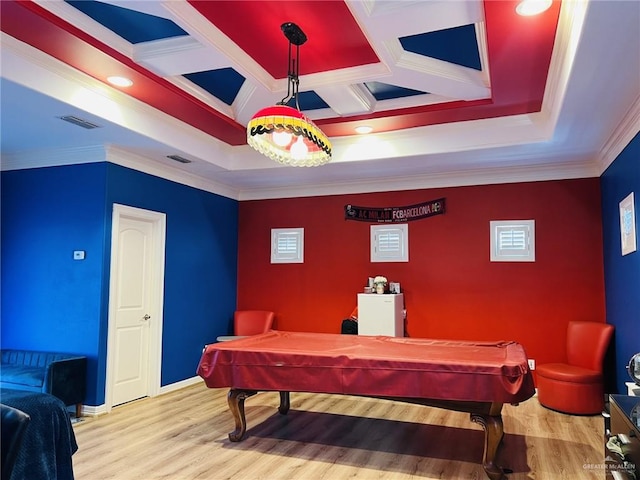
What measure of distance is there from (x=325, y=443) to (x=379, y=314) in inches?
83.2

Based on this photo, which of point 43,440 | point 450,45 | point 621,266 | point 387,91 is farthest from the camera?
point 621,266

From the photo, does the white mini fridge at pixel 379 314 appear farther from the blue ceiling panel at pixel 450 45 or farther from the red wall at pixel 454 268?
the blue ceiling panel at pixel 450 45

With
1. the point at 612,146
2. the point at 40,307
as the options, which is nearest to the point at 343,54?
the point at 612,146

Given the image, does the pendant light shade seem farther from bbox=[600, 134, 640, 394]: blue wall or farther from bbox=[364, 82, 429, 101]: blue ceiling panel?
bbox=[600, 134, 640, 394]: blue wall

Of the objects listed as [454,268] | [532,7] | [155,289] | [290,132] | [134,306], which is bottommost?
[134,306]

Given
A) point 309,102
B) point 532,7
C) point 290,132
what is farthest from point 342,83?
point 532,7

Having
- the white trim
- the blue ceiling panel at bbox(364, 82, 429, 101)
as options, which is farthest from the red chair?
the blue ceiling panel at bbox(364, 82, 429, 101)

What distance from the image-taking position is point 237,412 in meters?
3.75

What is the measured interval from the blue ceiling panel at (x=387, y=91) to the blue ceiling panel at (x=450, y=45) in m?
0.61

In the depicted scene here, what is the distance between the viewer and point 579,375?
14.7 feet

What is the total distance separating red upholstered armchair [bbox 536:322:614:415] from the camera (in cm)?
446

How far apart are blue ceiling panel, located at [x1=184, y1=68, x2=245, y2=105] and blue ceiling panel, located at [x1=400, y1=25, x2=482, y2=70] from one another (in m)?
1.51

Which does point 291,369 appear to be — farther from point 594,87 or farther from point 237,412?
point 594,87

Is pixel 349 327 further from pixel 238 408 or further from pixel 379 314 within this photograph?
pixel 238 408
